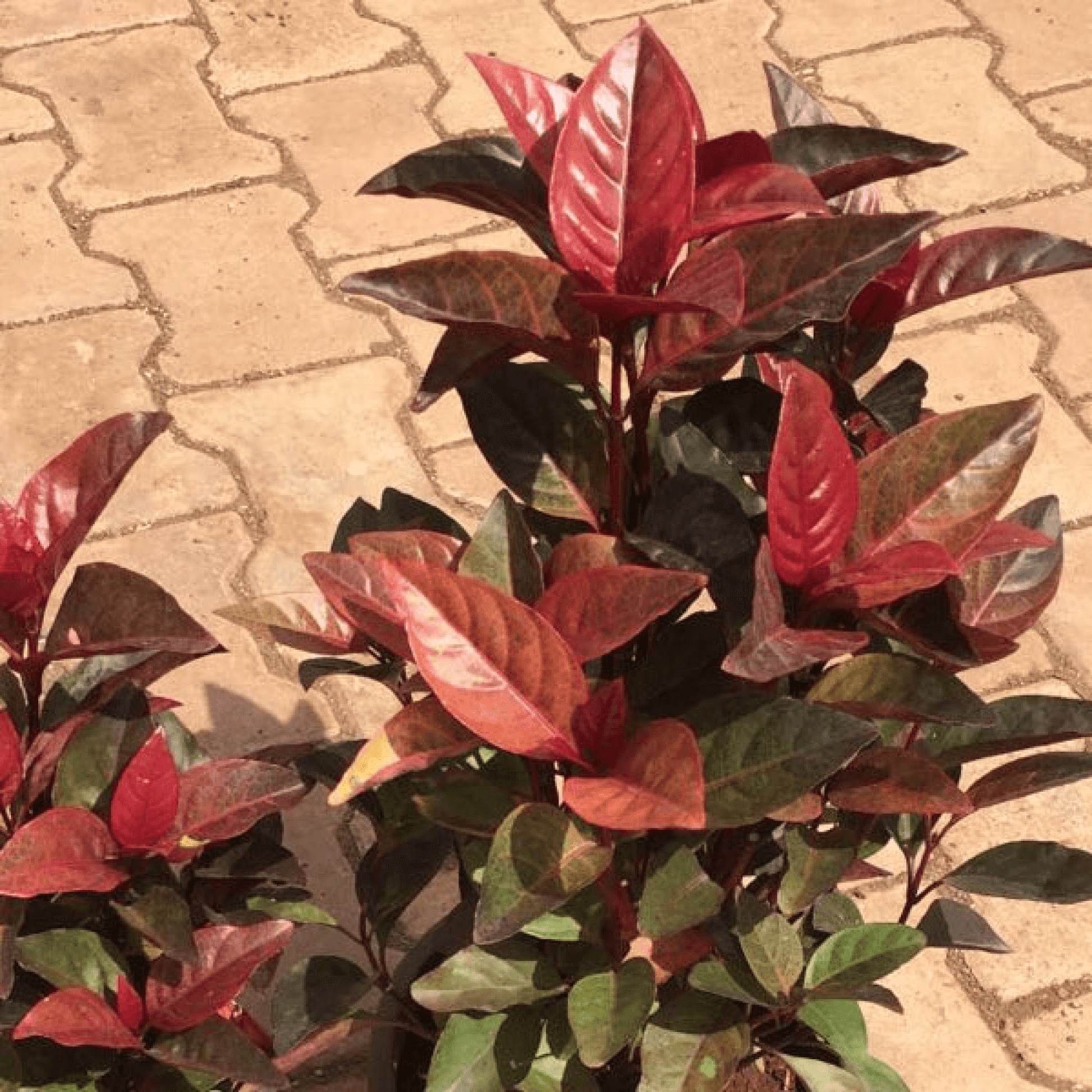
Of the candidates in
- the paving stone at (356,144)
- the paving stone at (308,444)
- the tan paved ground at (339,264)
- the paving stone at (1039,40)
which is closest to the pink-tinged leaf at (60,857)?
the tan paved ground at (339,264)

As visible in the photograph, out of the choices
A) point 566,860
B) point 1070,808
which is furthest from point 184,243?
point 566,860

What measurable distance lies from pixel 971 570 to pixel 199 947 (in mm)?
774

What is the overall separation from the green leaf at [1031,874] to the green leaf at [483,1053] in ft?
1.42

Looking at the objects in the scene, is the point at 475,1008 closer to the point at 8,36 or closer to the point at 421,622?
the point at 421,622

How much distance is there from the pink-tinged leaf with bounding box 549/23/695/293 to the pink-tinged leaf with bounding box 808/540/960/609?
0.89 feet

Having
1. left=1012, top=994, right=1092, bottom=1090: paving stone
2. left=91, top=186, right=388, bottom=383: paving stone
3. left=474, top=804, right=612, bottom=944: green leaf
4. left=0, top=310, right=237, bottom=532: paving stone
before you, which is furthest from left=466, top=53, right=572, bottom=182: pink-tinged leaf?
left=91, top=186, right=388, bottom=383: paving stone

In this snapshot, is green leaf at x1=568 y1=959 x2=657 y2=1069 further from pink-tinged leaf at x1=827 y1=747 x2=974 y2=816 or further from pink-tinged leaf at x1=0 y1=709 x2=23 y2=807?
pink-tinged leaf at x1=0 y1=709 x2=23 y2=807

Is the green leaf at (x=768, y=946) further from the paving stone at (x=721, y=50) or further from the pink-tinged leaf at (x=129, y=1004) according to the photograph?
the paving stone at (x=721, y=50)

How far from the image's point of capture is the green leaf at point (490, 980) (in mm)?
1818

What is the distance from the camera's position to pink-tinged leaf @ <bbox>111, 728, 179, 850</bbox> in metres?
1.73

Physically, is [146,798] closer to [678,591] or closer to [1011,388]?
[678,591]

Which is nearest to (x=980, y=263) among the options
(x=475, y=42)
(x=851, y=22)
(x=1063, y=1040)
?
(x=1063, y=1040)

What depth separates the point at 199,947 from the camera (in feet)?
6.12

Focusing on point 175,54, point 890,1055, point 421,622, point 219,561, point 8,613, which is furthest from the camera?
point 175,54
